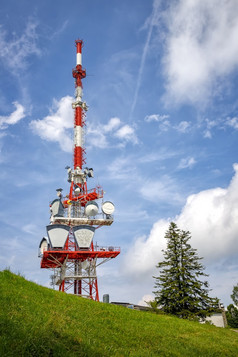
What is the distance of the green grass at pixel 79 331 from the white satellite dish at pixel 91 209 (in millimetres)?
26901

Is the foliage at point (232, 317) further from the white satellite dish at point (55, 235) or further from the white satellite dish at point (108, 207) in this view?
the white satellite dish at point (55, 235)

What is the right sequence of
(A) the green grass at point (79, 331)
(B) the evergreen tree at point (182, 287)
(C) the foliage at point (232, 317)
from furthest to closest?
(C) the foliage at point (232, 317), (B) the evergreen tree at point (182, 287), (A) the green grass at point (79, 331)

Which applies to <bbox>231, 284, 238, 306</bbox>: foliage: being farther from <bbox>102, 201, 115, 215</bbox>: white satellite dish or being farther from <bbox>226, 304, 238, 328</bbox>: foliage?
<bbox>102, 201, 115, 215</bbox>: white satellite dish

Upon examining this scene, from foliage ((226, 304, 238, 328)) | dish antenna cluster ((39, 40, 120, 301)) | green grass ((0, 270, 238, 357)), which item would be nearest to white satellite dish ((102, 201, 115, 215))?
dish antenna cluster ((39, 40, 120, 301))

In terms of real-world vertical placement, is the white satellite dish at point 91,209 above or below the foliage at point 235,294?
above

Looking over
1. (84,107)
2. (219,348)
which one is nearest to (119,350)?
(219,348)

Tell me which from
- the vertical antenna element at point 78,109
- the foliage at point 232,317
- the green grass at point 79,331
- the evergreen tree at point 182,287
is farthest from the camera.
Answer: the foliage at point 232,317

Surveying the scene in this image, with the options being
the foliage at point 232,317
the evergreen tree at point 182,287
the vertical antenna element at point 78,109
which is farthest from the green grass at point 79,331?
the foliage at point 232,317

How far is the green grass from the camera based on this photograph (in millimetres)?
9227

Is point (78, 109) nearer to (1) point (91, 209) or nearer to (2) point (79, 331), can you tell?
(1) point (91, 209)

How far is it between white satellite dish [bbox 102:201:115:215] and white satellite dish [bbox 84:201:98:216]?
1272 mm

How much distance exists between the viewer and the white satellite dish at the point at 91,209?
4503cm

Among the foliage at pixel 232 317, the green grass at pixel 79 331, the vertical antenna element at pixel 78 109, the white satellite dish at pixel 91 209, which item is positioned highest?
the vertical antenna element at pixel 78 109

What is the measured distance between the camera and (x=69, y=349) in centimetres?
959
